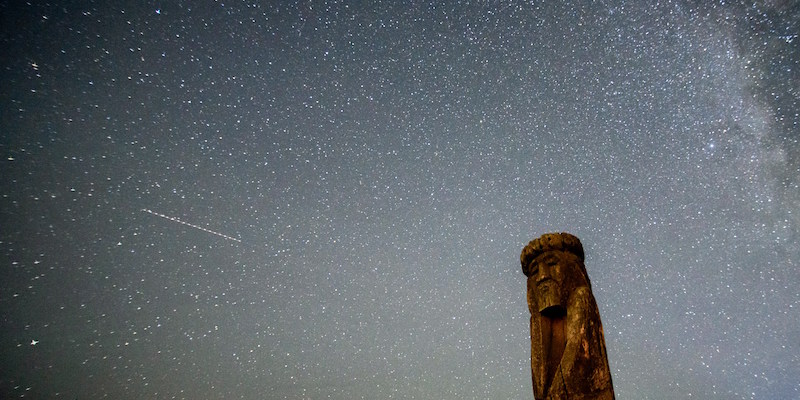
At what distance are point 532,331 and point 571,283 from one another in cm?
78

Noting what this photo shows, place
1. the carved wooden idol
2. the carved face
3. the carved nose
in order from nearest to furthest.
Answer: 1. the carved wooden idol
2. the carved face
3. the carved nose

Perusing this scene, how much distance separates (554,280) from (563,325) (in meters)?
0.56

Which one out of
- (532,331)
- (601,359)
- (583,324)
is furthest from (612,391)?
(532,331)

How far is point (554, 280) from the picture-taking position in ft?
15.5

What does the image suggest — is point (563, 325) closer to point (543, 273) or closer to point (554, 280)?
point (554, 280)

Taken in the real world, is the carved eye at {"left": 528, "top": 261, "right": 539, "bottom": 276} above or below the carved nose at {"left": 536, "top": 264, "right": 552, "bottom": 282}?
above

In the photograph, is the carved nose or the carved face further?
the carved nose

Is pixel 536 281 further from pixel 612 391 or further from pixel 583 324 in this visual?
pixel 612 391

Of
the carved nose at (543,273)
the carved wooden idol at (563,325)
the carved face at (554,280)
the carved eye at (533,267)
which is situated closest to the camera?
the carved wooden idol at (563,325)

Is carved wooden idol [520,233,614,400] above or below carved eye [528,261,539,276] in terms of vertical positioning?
below

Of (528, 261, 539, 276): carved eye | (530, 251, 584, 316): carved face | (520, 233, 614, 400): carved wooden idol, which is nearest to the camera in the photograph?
(520, 233, 614, 400): carved wooden idol

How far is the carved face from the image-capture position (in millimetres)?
4590

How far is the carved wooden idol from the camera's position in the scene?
374 centimetres

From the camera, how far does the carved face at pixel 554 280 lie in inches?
181
